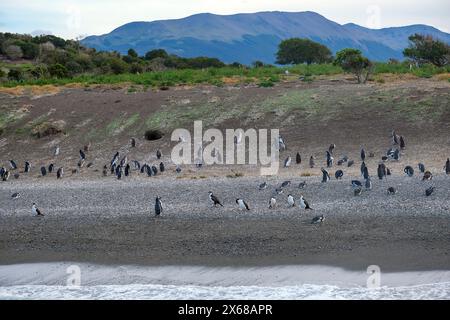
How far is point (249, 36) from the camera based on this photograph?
136000mm

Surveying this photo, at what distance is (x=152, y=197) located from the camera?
2069 centimetres

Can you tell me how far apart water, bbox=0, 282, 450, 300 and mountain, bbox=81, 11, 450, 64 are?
112 m

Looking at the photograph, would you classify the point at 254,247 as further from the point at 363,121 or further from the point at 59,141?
the point at 59,141

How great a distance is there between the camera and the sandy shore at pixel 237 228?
1493 cm

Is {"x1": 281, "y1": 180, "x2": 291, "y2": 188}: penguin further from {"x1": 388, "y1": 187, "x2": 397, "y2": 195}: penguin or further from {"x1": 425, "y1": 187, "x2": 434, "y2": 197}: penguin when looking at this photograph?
{"x1": 425, "y1": 187, "x2": 434, "y2": 197}: penguin

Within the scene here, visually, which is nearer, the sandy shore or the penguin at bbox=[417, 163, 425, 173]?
the sandy shore

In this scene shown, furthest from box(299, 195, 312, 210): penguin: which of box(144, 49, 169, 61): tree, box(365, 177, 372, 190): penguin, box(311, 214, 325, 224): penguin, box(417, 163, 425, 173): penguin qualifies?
box(144, 49, 169, 61): tree

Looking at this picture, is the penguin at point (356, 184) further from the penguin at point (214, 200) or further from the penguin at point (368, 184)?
the penguin at point (214, 200)

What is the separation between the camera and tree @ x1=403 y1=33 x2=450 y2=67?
145 ft

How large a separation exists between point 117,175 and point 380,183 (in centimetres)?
873

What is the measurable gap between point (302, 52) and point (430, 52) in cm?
1989

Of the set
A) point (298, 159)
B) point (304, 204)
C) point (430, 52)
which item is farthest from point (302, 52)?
point (304, 204)

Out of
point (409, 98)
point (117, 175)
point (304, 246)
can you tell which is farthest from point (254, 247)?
point (409, 98)
